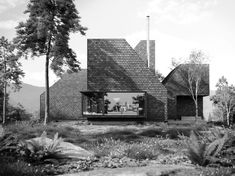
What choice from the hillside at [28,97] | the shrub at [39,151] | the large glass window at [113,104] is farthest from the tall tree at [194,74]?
the hillside at [28,97]

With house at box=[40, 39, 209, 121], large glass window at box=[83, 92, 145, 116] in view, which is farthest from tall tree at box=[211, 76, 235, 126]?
large glass window at box=[83, 92, 145, 116]

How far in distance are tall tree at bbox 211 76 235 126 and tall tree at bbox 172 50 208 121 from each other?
191 cm

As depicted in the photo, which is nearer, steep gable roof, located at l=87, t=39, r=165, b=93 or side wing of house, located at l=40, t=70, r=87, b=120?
steep gable roof, located at l=87, t=39, r=165, b=93

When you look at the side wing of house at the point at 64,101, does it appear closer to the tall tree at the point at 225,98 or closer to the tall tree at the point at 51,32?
the tall tree at the point at 51,32

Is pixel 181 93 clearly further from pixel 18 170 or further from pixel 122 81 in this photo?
pixel 18 170

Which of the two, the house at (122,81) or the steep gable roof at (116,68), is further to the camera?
the steep gable roof at (116,68)

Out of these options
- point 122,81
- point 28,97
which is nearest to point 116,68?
point 122,81

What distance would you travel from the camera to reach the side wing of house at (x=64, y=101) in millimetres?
31391

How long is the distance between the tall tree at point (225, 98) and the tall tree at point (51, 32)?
15379 millimetres

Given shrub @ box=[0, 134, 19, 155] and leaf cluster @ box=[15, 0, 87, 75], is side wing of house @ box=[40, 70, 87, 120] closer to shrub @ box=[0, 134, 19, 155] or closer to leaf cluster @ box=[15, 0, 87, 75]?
leaf cluster @ box=[15, 0, 87, 75]

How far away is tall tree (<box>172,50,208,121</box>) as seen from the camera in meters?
28.6

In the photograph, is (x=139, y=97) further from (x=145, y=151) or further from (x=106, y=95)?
(x=145, y=151)

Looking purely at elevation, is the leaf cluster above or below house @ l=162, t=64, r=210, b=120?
above

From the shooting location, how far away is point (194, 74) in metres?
28.8
